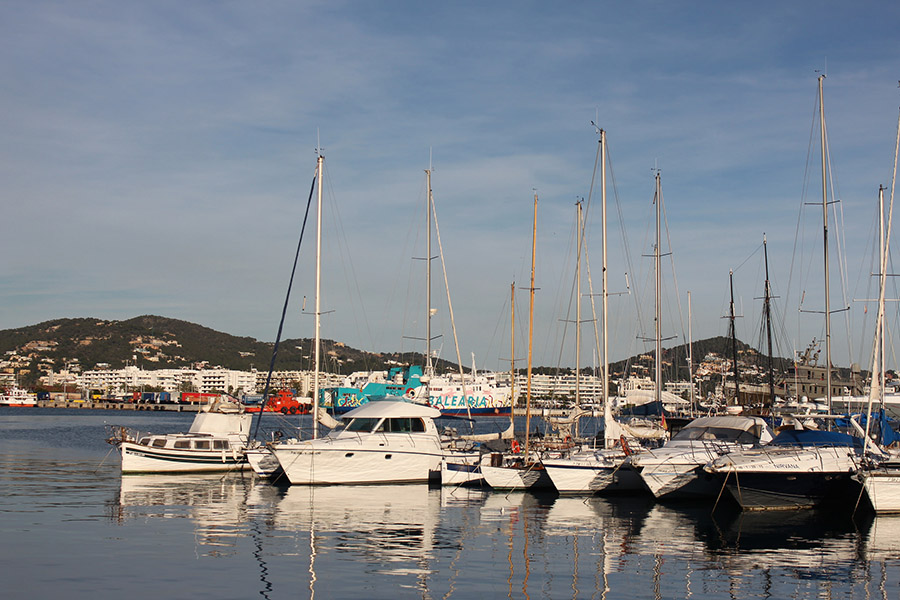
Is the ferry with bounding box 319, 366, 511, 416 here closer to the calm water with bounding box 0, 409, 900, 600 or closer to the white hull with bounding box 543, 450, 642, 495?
the white hull with bounding box 543, 450, 642, 495

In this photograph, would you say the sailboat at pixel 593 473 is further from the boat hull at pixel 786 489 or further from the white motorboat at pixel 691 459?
the boat hull at pixel 786 489

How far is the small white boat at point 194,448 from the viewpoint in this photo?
108 ft

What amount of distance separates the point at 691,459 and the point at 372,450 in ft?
35.2

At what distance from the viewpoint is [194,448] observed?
34.3m

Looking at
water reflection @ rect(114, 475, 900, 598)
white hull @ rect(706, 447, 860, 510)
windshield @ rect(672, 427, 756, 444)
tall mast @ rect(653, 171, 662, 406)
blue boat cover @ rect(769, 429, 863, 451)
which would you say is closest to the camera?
water reflection @ rect(114, 475, 900, 598)

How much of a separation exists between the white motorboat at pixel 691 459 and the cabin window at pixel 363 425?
914 cm

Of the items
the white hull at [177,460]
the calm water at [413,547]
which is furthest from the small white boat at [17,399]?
the calm water at [413,547]

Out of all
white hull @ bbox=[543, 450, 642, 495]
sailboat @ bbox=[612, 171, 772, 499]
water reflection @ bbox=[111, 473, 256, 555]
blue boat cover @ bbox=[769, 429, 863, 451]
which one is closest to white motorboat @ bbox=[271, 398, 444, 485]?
water reflection @ bbox=[111, 473, 256, 555]

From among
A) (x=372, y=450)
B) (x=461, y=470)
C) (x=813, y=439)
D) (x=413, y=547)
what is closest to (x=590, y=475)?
(x=461, y=470)

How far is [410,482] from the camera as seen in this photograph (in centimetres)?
3009

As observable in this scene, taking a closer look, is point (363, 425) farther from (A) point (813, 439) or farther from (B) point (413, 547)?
(A) point (813, 439)

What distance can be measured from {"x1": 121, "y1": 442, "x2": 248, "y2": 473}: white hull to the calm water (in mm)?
4214

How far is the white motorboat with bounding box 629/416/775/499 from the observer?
26.1 meters

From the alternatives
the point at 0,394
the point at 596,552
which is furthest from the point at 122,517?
the point at 0,394
